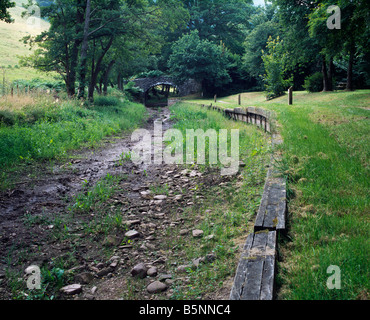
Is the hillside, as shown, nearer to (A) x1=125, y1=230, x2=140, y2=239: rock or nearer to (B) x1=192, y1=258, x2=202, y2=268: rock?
(A) x1=125, y1=230, x2=140, y2=239: rock

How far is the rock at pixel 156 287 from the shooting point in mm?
2525

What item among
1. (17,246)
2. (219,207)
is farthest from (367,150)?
(17,246)

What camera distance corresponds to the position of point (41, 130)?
8406 mm

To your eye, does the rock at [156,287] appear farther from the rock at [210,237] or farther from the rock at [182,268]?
the rock at [210,237]

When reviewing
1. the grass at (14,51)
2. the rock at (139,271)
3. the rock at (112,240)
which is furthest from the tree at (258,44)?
the rock at (139,271)

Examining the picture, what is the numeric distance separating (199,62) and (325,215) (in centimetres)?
3512

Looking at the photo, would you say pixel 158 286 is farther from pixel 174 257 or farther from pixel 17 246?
pixel 17 246

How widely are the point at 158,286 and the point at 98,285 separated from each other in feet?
1.85

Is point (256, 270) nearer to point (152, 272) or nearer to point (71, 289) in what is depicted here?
point (152, 272)

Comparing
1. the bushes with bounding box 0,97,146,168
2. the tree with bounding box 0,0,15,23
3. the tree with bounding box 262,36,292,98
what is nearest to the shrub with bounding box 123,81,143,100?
the tree with bounding box 262,36,292,98

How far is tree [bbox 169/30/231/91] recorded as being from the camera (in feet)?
116

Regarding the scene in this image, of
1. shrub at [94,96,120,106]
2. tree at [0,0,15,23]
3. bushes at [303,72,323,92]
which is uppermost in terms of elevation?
tree at [0,0,15,23]

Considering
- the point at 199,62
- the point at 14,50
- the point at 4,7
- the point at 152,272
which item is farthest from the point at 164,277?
the point at 14,50

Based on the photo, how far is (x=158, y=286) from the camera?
2.55 metres
